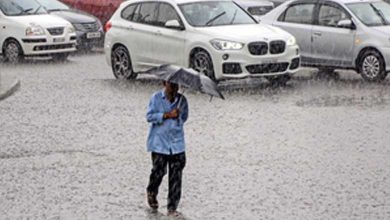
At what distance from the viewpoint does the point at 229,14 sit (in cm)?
1902

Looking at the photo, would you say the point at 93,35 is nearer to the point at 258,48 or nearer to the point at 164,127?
the point at 258,48

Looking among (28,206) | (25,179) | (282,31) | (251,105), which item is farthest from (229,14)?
(28,206)

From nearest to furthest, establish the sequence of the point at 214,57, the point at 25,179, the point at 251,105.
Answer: the point at 25,179, the point at 251,105, the point at 214,57

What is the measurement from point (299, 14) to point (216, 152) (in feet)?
28.4

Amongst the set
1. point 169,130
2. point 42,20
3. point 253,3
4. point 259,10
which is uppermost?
point 169,130

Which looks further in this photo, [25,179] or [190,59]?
[190,59]

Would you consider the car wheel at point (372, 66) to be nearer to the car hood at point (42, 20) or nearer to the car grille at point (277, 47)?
the car grille at point (277, 47)

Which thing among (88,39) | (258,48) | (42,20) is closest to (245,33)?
(258,48)

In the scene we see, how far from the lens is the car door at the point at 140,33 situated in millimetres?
19203

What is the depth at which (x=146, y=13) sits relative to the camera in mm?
19656

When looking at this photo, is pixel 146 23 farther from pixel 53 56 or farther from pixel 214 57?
pixel 53 56

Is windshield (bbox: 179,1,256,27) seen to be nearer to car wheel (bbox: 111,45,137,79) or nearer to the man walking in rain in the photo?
car wheel (bbox: 111,45,137,79)

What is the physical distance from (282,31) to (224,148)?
6642 millimetres

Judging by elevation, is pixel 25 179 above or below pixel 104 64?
above
